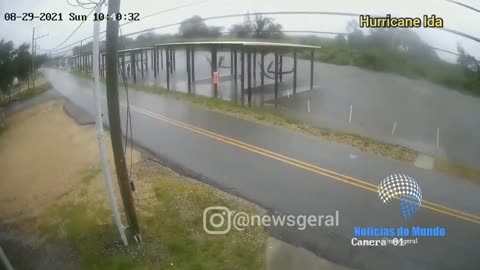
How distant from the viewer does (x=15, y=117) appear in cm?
316

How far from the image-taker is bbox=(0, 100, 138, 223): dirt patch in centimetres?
316

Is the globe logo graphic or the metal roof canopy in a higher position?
the metal roof canopy

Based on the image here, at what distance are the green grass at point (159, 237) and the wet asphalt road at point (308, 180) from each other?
25cm

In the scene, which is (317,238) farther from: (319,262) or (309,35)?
(309,35)

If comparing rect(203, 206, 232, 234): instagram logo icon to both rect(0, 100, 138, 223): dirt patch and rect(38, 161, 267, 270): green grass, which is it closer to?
rect(38, 161, 267, 270): green grass

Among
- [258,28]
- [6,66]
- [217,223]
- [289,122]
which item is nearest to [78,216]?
[217,223]

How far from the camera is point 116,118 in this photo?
3139 mm

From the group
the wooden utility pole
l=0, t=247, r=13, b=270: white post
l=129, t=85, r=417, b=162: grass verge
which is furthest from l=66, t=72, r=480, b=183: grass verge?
l=0, t=247, r=13, b=270: white post

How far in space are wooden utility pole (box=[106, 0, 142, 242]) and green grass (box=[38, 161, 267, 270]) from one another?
80 mm

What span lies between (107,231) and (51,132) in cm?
83

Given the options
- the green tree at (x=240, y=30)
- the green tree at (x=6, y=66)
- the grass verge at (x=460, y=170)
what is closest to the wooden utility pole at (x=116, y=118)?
the green tree at (x=6, y=66)

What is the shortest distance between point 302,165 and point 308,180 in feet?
0.44

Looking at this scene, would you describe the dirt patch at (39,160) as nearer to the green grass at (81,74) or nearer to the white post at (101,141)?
the white post at (101,141)

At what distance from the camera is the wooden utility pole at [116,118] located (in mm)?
2965
